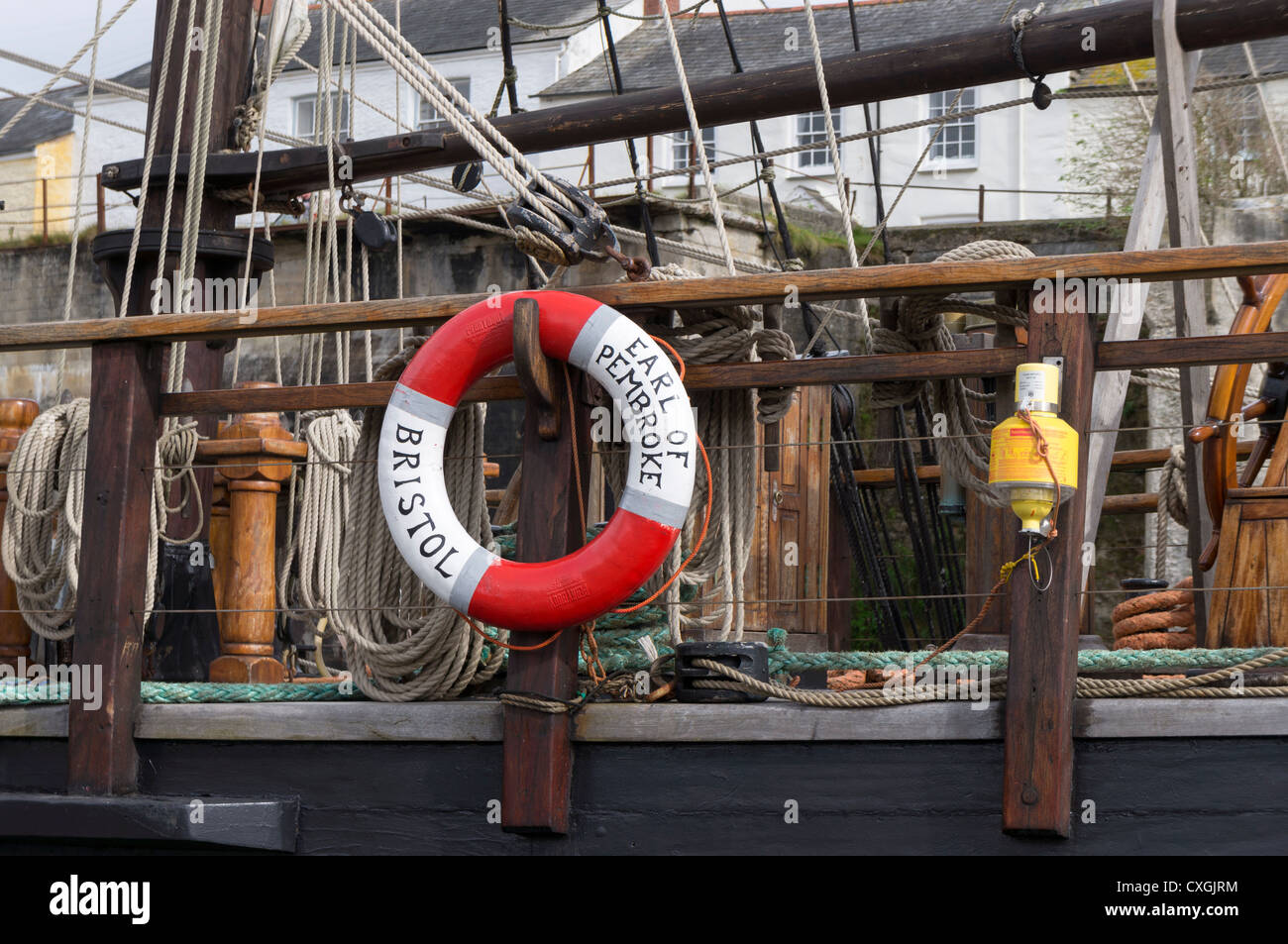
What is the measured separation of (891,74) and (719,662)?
3.04m

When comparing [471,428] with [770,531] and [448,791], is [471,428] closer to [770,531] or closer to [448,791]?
[448,791]

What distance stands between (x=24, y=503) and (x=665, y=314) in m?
2.00

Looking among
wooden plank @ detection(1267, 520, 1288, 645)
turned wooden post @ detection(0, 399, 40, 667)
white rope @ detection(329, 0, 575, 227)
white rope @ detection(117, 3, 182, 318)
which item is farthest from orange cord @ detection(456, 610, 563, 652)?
white rope @ detection(117, 3, 182, 318)

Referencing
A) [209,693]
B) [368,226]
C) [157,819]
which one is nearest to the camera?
[157,819]

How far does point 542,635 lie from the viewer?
3123mm

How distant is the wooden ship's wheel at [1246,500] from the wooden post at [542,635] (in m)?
1.40

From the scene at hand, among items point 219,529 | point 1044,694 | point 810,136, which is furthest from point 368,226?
point 810,136

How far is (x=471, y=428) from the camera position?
3.45 m

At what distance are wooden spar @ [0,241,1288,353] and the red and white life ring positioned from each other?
0.11m

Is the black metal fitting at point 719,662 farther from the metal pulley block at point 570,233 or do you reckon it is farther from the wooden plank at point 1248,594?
the wooden plank at point 1248,594

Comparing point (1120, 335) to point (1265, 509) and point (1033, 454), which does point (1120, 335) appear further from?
point (1033, 454)

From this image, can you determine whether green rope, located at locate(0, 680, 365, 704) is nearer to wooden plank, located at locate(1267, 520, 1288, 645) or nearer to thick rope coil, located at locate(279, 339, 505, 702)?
thick rope coil, located at locate(279, 339, 505, 702)

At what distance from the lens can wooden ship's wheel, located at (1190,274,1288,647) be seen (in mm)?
3461
